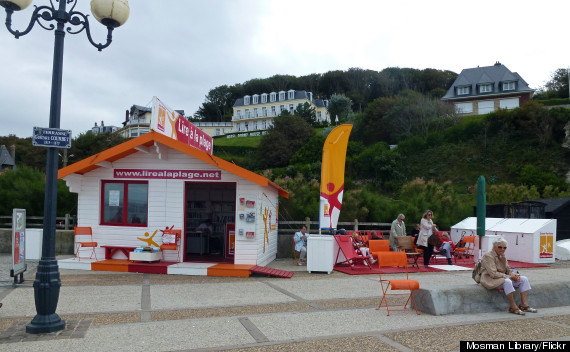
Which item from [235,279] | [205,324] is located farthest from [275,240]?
[205,324]

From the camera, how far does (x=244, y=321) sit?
6316 mm

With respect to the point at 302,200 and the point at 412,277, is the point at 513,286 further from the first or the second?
the point at 302,200

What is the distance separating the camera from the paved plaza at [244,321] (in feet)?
17.3

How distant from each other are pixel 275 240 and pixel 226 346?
9.57 meters

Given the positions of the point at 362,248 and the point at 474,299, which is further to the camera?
the point at 362,248

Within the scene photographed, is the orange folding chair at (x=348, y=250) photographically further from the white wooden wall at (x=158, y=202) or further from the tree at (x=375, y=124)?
the tree at (x=375, y=124)

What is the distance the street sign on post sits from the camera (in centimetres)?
574

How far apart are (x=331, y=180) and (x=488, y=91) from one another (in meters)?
48.0

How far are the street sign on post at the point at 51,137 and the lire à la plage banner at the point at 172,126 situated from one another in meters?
5.14

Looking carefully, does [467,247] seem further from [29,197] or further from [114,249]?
[29,197]

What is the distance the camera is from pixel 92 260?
472 inches

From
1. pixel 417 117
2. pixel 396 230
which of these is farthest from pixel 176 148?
pixel 417 117

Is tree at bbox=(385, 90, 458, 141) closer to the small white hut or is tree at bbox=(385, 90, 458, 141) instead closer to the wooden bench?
the small white hut

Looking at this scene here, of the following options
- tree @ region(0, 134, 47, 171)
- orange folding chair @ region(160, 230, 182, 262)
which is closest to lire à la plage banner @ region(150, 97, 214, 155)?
orange folding chair @ region(160, 230, 182, 262)
